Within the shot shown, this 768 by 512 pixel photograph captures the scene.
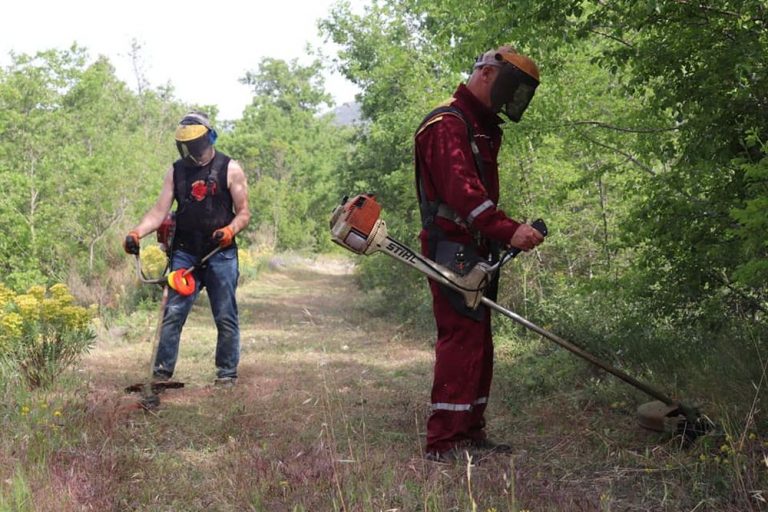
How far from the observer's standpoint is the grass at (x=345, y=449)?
3.13 metres

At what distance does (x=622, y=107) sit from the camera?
5.93m

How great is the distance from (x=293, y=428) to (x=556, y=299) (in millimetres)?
3928

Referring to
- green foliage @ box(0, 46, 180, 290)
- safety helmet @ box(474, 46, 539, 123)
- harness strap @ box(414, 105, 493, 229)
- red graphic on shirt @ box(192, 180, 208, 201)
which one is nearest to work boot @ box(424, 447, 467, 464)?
harness strap @ box(414, 105, 493, 229)

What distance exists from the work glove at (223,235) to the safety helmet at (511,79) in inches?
98.2

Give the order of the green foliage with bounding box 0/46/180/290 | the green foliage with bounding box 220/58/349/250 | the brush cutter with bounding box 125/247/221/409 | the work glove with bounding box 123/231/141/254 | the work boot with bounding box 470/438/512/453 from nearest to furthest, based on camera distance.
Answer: the work boot with bounding box 470/438/512/453 < the brush cutter with bounding box 125/247/221/409 < the work glove with bounding box 123/231/141/254 < the green foliage with bounding box 0/46/180/290 < the green foliage with bounding box 220/58/349/250

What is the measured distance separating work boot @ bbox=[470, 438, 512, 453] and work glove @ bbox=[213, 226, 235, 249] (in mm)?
2584

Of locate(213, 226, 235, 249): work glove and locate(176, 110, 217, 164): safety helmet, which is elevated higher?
locate(176, 110, 217, 164): safety helmet

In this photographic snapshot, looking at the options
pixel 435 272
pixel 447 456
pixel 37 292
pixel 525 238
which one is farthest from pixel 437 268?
pixel 37 292

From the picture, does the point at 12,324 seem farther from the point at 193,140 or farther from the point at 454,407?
the point at 454,407

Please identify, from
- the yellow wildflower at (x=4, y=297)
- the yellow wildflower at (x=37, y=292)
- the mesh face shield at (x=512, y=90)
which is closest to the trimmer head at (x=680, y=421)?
the mesh face shield at (x=512, y=90)

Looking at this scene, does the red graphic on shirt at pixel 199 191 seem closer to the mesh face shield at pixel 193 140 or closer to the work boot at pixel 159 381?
the mesh face shield at pixel 193 140

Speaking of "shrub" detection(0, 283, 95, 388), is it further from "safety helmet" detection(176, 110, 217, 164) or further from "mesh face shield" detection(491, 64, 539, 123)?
"mesh face shield" detection(491, 64, 539, 123)

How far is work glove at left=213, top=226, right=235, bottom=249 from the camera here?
562cm

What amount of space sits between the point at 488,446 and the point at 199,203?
3096 mm
